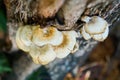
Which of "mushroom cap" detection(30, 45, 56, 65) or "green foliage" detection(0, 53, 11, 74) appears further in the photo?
"green foliage" detection(0, 53, 11, 74)

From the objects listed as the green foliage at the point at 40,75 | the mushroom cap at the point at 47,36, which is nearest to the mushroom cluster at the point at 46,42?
the mushroom cap at the point at 47,36

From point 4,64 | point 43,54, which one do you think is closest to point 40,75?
point 4,64

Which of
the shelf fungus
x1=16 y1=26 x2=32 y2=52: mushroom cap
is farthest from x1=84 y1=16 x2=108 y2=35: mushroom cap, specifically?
x1=16 y1=26 x2=32 y2=52: mushroom cap

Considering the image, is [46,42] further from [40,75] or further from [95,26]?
[40,75]

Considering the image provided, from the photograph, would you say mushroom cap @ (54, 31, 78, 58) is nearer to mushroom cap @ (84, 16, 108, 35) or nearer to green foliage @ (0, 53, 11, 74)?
mushroom cap @ (84, 16, 108, 35)

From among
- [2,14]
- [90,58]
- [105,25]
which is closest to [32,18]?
[105,25]

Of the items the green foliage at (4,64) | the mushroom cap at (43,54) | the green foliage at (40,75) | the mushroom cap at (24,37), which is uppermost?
the mushroom cap at (24,37)

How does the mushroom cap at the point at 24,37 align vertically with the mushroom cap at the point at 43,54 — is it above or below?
above

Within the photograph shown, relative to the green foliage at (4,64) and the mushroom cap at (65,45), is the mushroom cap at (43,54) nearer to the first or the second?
the mushroom cap at (65,45)
